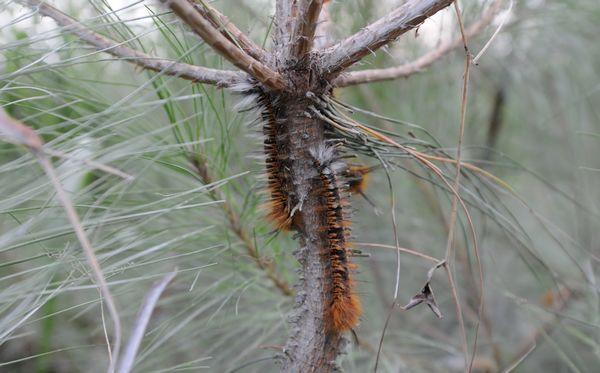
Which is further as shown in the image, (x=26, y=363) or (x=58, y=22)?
(x=26, y=363)

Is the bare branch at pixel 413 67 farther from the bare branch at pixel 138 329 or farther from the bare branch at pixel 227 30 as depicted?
the bare branch at pixel 138 329

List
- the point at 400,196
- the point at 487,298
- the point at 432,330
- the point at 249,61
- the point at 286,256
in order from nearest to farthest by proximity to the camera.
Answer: the point at 249,61, the point at 286,256, the point at 432,330, the point at 400,196, the point at 487,298

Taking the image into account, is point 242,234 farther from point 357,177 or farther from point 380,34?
point 380,34

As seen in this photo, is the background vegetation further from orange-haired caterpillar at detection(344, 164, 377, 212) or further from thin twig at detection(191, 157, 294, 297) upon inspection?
orange-haired caterpillar at detection(344, 164, 377, 212)

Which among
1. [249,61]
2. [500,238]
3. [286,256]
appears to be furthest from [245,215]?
[500,238]

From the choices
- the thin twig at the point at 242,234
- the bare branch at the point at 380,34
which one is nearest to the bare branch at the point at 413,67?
the bare branch at the point at 380,34

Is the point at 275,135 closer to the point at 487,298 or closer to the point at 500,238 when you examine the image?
the point at 500,238

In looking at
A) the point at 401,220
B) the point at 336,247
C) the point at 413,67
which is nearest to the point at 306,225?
the point at 336,247
